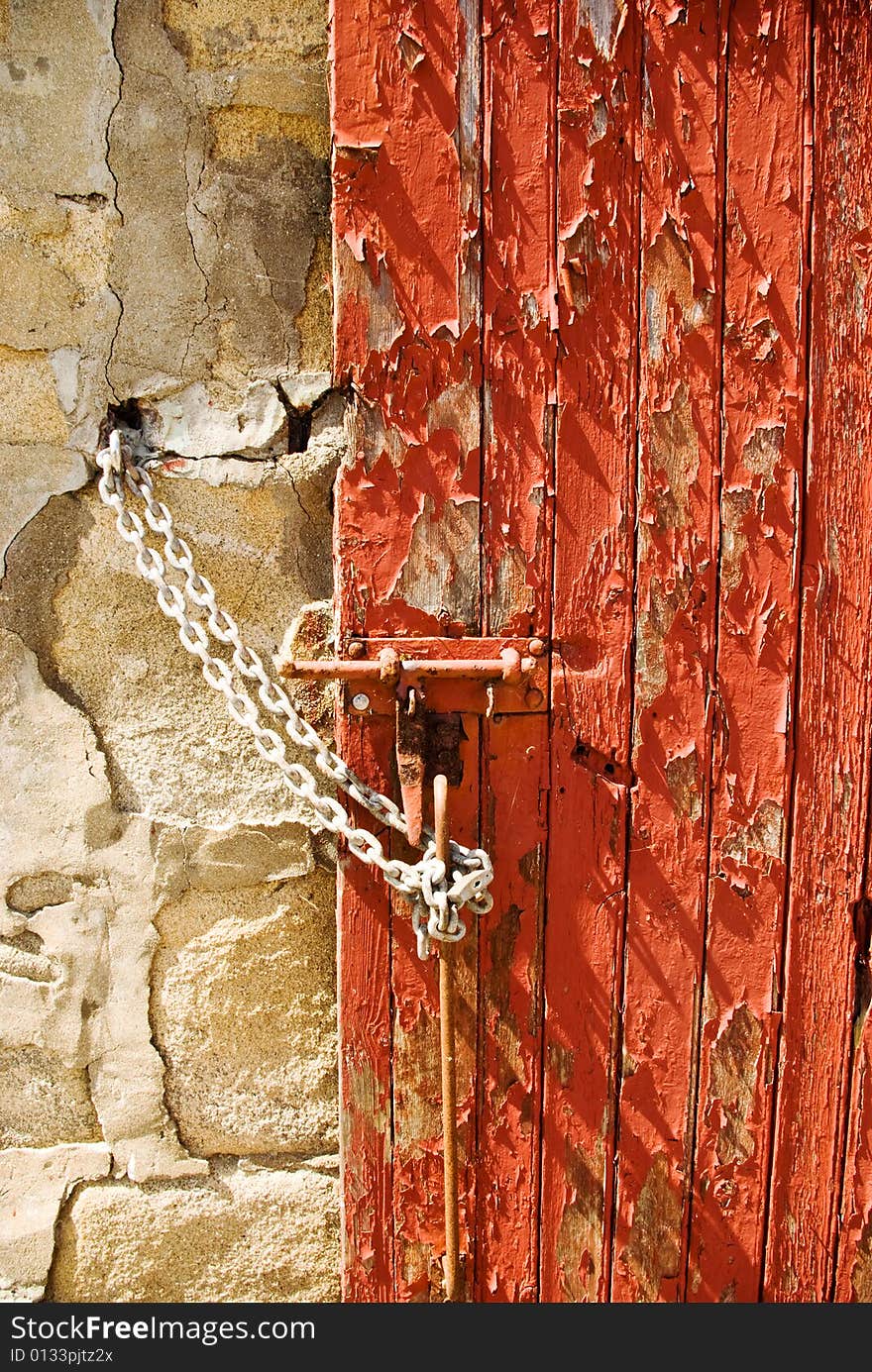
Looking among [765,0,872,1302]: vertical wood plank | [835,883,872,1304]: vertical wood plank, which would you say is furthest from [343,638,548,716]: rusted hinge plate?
[835,883,872,1304]: vertical wood plank

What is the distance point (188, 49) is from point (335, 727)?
0.97 m

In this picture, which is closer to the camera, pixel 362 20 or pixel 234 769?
pixel 362 20

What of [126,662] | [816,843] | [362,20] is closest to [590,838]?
[816,843]

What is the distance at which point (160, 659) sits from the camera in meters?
1.39

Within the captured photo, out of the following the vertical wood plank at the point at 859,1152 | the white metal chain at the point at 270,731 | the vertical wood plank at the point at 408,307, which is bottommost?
the vertical wood plank at the point at 859,1152

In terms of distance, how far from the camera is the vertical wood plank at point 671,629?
4.15ft

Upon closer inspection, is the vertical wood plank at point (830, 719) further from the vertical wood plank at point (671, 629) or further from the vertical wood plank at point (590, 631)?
the vertical wood plank at point (590, 631)

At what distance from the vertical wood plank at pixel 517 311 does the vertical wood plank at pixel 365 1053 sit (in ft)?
0.88

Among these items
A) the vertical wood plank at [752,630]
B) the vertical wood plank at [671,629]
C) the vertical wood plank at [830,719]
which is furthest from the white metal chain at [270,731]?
the vertical wood plank at [830,719]

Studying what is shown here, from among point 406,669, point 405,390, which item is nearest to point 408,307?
point 405,390

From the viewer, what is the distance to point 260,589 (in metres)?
1.38

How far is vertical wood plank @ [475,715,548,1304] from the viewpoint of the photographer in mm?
1346

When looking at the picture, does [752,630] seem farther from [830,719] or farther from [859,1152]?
[859,1152]

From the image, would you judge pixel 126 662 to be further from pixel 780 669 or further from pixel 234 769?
pixel 780 669
